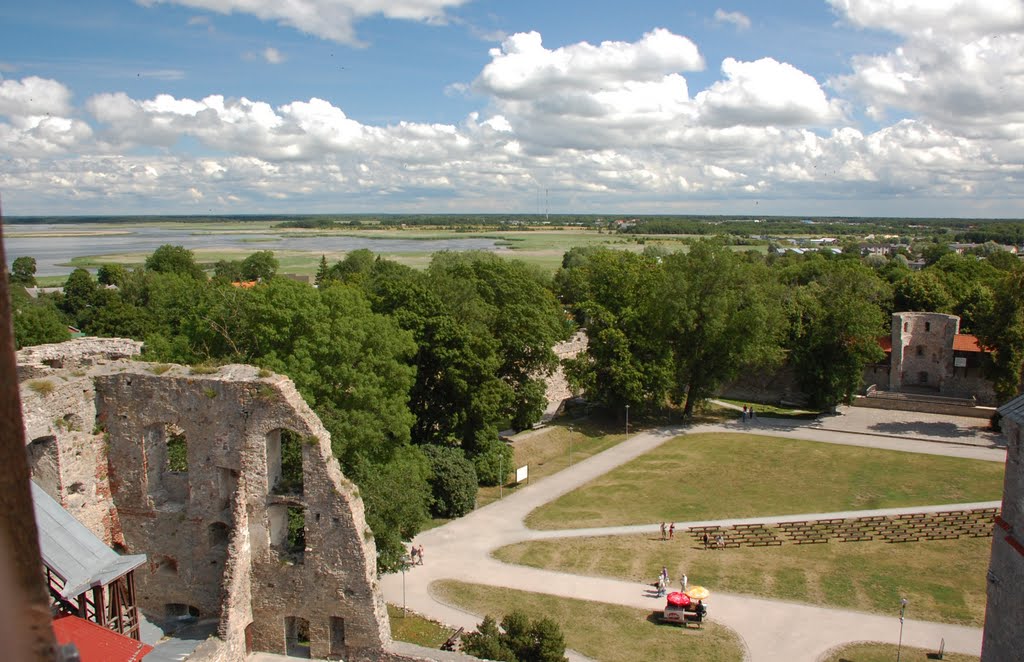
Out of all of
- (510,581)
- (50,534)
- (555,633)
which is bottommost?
(510,581)

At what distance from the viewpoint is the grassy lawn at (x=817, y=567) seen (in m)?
22.9

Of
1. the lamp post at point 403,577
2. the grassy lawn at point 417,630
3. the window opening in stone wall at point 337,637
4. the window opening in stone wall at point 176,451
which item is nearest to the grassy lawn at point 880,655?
the grassy lawn at point 417,630

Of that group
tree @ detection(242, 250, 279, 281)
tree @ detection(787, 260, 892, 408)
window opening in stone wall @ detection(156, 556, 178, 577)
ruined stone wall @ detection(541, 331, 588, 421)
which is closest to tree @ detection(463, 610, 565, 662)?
window opening in stone wall @ detection(156, 556, 178, 577)

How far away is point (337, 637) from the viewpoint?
17.7 m

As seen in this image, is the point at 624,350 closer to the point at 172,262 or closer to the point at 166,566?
the point at 166,566

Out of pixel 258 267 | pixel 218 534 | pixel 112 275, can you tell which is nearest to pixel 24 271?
pixel 112 275

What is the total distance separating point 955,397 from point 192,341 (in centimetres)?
4663

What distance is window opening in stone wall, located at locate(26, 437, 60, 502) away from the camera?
16.7 m

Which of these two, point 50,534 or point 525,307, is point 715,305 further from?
point 50,534

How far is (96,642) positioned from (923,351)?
5102cm

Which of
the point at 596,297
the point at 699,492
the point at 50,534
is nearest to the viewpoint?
the point at 50,534

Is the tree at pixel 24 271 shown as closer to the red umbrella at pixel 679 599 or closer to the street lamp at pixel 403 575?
the street lamp at pixel 403 575

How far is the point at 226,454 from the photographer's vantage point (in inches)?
683

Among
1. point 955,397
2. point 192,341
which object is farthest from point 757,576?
point 955,397
